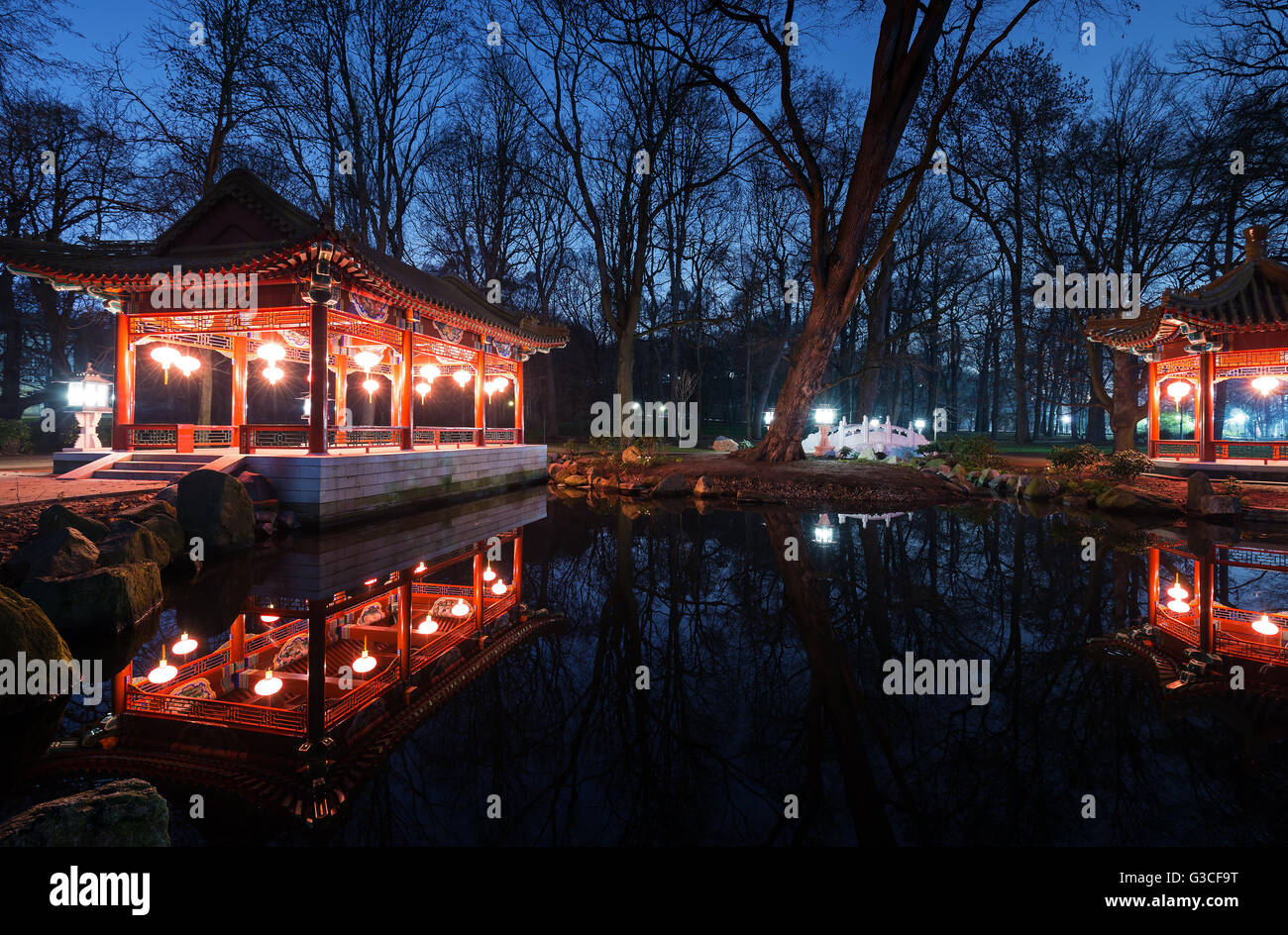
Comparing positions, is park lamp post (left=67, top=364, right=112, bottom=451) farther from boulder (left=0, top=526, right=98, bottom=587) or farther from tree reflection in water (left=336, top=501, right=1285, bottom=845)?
tree reflection in water (left=336, top=501, right=1285, bottom=845)

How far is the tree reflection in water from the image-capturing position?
2.25 m

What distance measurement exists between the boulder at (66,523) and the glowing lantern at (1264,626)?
10120 millimetres

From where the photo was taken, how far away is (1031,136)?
20.4 m

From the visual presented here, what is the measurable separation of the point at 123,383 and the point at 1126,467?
21438 millimetres

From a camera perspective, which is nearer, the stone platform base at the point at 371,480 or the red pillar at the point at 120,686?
the red pillar at the point at 120,686

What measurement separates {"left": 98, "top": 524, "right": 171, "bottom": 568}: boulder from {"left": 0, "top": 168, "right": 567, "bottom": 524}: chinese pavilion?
11.7 feet

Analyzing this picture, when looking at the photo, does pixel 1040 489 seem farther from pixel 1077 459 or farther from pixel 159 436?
pixel 159 436

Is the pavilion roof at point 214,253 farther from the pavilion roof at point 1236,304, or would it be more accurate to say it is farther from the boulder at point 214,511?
the pavilion roof at point 1236,304

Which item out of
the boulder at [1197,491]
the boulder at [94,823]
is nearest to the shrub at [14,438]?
the boulder at [94,823]

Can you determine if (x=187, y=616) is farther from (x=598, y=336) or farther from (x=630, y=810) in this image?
(x=598, y=336)

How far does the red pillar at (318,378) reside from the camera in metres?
10.4

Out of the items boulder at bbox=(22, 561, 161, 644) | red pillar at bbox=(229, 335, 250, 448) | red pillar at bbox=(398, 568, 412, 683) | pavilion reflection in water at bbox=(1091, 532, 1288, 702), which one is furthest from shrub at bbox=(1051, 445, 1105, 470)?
red pillar at bbox=(229, 335, 250, 448)

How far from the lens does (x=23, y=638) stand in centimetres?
343

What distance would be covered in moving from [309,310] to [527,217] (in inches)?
724
